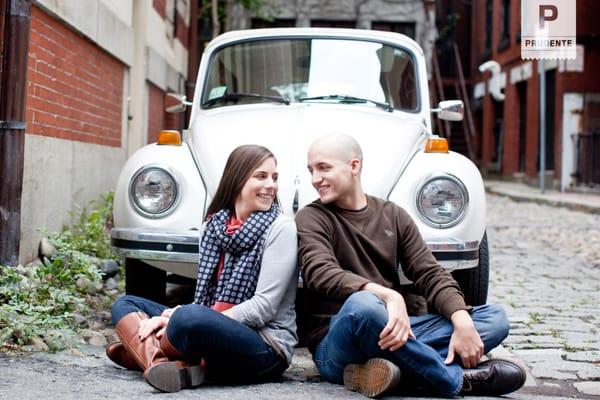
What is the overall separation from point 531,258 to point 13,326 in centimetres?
598

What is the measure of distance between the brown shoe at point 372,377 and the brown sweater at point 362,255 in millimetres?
289

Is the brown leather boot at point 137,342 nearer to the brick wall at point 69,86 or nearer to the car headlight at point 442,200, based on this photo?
the car headlight at point 442,200

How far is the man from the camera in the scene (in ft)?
11.6

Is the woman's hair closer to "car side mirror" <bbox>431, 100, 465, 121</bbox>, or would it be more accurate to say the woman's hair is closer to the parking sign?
the parking sign

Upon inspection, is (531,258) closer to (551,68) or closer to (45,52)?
(45,52)

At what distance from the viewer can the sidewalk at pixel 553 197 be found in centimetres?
1581

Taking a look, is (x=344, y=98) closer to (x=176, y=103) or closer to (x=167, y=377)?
(x=176, y=103)

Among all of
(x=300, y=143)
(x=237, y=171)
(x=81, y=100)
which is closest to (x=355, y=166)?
(x=237, y=171)

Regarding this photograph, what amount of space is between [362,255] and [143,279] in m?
1.65

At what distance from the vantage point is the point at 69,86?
779 centimetres

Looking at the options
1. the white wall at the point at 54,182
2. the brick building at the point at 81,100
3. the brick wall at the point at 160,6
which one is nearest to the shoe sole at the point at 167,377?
the white wall at the point at 54,182

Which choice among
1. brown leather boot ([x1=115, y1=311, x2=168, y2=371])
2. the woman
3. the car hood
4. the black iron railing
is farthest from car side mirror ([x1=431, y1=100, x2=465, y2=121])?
the black iron railing

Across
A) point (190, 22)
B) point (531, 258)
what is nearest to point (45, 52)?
point (531, 258)

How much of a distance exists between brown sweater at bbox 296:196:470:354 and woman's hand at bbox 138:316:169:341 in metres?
0.61
